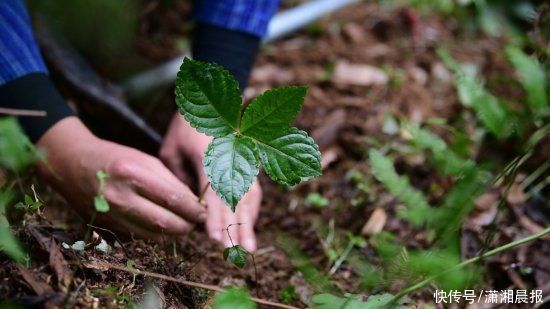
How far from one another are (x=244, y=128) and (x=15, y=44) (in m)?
0.77

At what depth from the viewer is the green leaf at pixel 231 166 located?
1.04 meters

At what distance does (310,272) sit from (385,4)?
221 centimetres

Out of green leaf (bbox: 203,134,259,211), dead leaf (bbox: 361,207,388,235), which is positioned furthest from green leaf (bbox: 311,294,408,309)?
dead leaf (bbox: 361,207,388,235)

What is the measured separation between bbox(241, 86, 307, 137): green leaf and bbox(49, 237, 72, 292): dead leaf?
1.45ft

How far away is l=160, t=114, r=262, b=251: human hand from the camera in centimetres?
165

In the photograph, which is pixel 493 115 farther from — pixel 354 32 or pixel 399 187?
pixel 354 32

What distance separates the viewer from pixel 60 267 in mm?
1020

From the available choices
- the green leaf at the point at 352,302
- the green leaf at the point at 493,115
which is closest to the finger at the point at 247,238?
the green leaf at the point at 352,302

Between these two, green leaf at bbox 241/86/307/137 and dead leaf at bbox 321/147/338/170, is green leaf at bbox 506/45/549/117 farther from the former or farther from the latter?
green leaf at bbox 241/86/307/137

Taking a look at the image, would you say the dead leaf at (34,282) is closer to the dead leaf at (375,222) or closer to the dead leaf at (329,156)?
the dead leaf at (375,222)

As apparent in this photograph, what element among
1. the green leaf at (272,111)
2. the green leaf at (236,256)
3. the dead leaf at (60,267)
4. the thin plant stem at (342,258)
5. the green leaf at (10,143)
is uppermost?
the green leaf at (272,111)

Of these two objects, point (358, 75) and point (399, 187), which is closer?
point (399, 187)

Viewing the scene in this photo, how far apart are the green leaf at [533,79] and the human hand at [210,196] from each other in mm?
962

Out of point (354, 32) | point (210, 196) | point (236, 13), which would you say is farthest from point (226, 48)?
point (354, 32)
